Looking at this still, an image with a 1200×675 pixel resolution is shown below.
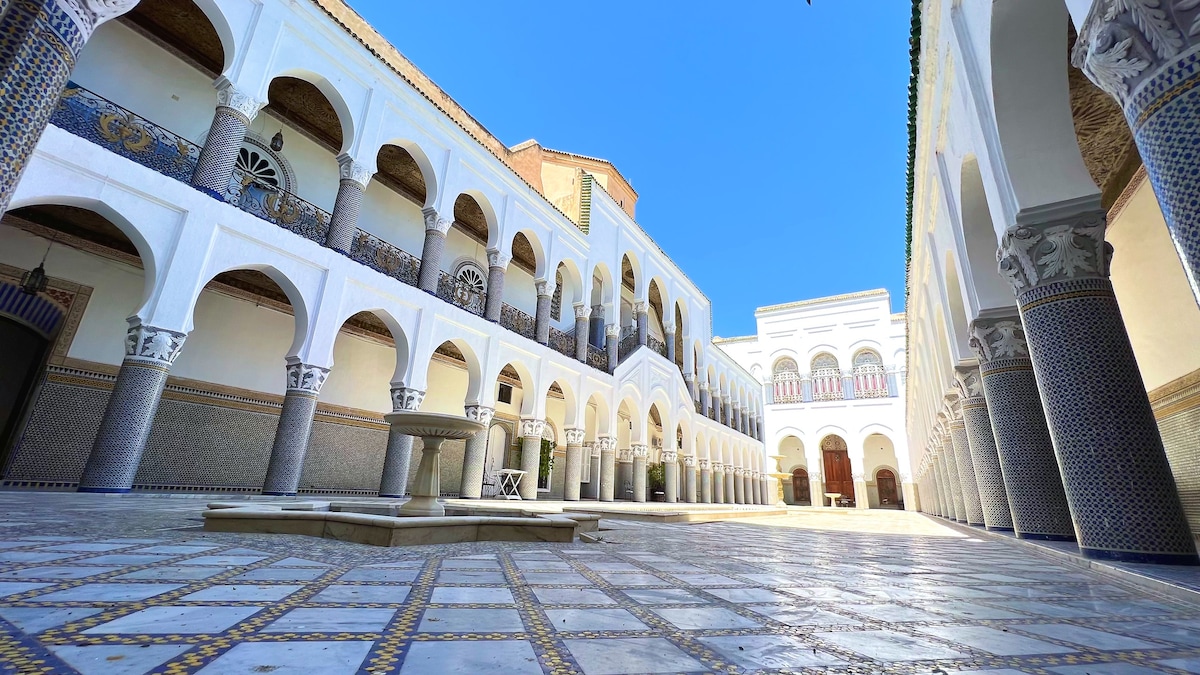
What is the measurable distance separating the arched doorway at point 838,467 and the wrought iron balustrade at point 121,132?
27.6 metres

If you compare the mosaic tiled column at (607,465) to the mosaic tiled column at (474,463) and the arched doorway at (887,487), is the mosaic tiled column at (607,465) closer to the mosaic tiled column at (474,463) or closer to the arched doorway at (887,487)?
the mosaic tiled column at (474,463)

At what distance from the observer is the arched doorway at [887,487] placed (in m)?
25.9

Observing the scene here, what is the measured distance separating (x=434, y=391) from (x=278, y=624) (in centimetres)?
1137

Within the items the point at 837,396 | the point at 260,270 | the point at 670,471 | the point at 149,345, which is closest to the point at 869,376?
the point at 837,396

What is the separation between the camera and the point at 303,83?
8.95 meters

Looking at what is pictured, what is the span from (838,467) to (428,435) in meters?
27.1

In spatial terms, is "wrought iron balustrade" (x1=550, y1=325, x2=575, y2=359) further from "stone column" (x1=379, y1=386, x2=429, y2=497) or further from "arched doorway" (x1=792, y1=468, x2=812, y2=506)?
"arched doorway" (x1=792, y1=468, x2=812, y2=506)

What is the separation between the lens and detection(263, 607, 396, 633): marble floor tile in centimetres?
147

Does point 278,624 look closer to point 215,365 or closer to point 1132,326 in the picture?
point 1132,326

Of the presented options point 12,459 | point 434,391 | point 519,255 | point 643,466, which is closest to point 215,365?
point 12,459

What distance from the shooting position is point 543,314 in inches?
464

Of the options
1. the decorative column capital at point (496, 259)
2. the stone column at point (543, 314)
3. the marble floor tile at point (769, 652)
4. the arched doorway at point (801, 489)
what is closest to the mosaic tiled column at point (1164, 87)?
the marble floor tile at point (769, 652)

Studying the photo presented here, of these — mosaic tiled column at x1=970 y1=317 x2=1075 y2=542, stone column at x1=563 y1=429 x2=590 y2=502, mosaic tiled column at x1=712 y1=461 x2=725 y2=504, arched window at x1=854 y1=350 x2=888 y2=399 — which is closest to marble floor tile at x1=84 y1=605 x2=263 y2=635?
mosaic tiled column at x1=970 y1=317 x2=1075 y2=542

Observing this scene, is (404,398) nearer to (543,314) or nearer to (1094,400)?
(543,314)
